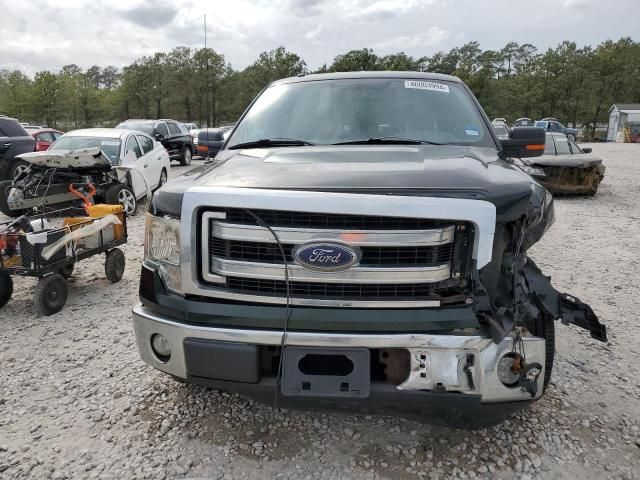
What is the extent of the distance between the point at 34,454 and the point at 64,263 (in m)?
2.63

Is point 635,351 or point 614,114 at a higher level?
point 614,114

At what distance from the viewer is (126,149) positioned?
9.95 metres

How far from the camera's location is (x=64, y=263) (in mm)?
4863

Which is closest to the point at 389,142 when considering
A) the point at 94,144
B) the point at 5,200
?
the point at 94,144

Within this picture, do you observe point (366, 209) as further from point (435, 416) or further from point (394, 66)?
point (394, 66)

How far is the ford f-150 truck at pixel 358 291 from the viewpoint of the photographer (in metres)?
2.12

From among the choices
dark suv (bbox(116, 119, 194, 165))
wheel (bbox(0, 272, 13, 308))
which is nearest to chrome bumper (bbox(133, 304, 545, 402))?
wheel (bbox(0, 272, 13, 308))

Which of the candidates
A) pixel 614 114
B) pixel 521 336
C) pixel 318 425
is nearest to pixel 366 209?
pixel 521 336

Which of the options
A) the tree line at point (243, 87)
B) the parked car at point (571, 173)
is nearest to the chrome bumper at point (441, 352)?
the parked car at point (571, 173)

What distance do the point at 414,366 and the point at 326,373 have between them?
39cm

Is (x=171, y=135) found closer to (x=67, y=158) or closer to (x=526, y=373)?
(x=67, y=158)

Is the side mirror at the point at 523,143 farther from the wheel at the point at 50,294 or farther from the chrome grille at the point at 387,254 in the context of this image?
the wheel at the point at 50,294

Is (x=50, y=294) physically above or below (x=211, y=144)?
below

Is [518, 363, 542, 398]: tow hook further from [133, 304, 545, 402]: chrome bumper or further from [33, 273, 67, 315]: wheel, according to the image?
[33, 273, 67, 315]: wheel
